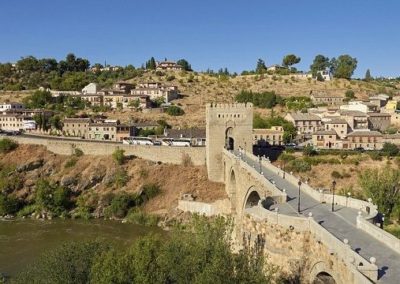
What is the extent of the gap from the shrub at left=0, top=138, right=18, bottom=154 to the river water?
15.6 m

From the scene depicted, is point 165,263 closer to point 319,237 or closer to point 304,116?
point 319,237

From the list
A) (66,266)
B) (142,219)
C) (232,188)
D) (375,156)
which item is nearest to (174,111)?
(375,156)

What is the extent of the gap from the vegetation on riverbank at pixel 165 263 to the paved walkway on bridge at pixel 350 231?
2553 millimetres

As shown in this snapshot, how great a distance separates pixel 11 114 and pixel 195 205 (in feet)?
137

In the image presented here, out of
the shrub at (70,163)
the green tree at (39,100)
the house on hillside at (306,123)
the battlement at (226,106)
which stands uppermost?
the green tree at (39,100)

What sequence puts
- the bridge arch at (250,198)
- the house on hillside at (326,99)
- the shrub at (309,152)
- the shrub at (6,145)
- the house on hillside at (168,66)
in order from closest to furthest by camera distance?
the bridge arch at (250,198) < the shrub at (309,152) < the shrub at (6,145) < the house on hillside at (326,99) < the house on hillside at (168,66)

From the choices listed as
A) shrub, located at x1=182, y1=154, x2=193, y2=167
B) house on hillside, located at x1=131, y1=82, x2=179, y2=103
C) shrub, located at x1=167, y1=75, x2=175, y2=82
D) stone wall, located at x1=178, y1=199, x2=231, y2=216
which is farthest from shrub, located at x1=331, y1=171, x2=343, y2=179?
shrub, located at x1=167, y1=75, x2=175, y2=82

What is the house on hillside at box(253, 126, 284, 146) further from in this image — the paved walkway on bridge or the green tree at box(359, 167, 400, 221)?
the paved walkway on bridge

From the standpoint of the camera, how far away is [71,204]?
46.7 meters

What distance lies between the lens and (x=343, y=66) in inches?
4225

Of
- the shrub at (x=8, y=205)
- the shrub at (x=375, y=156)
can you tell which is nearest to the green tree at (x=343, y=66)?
the shrub at (x=375, y=156)

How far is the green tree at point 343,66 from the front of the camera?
104 m

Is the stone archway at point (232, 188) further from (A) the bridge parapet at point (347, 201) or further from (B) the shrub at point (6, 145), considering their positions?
(B) the shrub at point (6, 145)

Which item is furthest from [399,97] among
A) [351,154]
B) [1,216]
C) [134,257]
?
[134,257]
